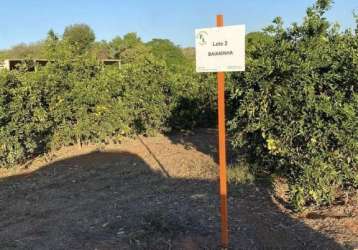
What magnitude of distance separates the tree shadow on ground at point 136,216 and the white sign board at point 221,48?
5.68ft

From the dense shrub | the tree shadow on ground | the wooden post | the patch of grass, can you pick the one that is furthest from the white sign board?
the dense shrub

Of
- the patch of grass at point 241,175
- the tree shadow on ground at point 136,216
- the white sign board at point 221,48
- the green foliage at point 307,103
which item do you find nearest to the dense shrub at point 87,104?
the tree shadow on ground at point 136,216

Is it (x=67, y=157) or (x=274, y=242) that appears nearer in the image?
(x=274, y=242)

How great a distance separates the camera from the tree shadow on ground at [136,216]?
4926mm

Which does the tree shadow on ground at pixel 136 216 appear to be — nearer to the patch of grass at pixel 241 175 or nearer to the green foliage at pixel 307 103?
the patch of grass at pixel 241 175

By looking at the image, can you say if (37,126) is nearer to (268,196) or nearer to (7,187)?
(7,187)

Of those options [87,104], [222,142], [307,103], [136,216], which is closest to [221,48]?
[222,142]

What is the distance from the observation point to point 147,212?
5.75 meters

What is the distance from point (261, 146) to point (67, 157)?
4.61 metres

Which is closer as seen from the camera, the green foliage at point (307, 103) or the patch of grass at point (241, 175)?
the green foliage at point (307, 103)

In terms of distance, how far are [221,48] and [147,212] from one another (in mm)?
2334

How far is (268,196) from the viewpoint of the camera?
645 cm

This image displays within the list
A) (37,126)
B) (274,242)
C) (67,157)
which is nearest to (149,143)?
(67,157)

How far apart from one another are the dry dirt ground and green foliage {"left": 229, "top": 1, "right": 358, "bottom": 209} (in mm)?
403
